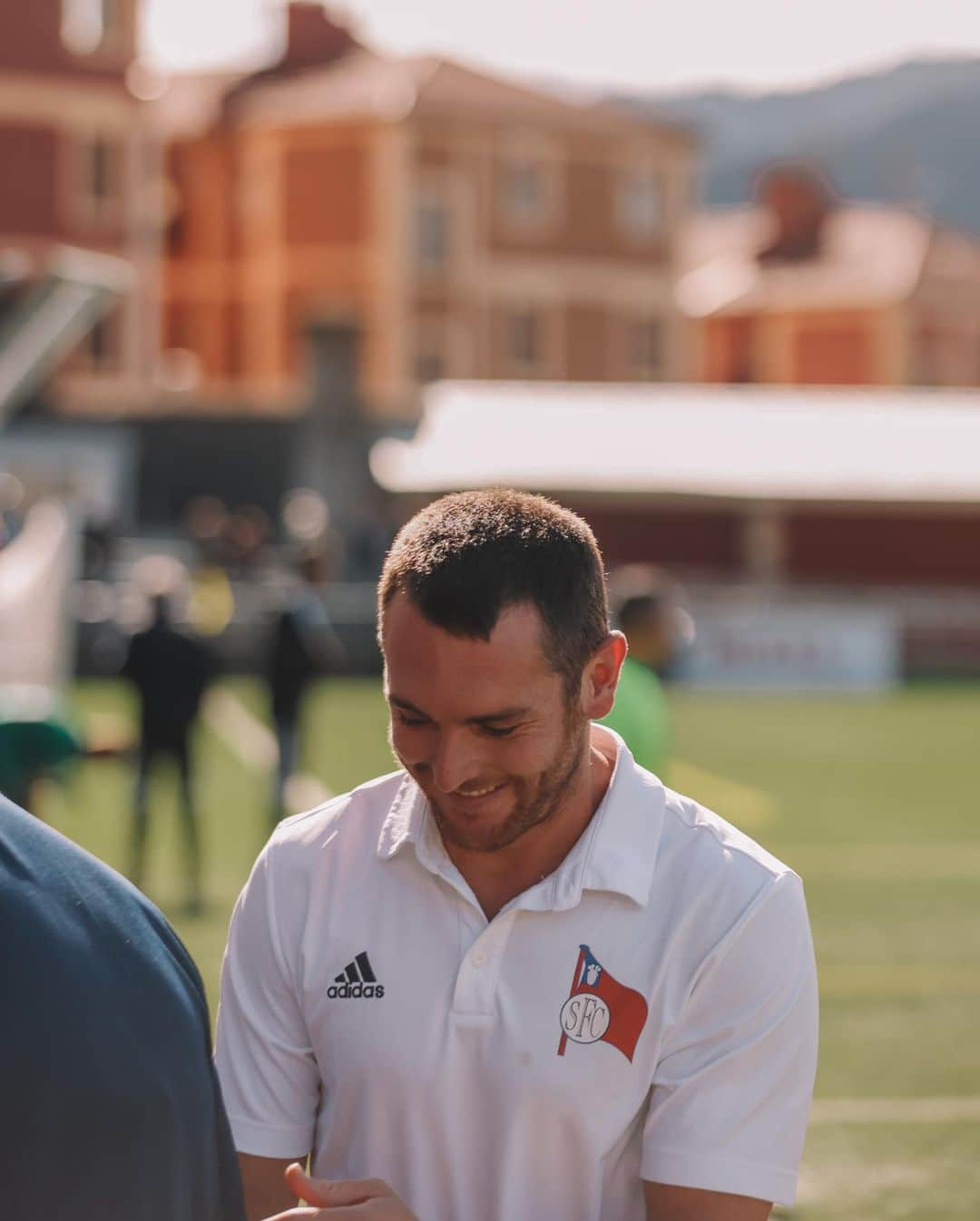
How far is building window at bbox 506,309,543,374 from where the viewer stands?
5844cm

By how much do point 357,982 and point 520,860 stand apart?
0.79ft

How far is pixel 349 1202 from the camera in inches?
99.0

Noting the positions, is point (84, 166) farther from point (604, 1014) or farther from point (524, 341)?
point (604, 1014)

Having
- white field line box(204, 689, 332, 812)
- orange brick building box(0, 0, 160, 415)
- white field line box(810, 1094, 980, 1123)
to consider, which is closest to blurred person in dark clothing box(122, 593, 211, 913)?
white field line box(204, 689, 332, 812)

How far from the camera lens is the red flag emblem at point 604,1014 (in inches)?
103

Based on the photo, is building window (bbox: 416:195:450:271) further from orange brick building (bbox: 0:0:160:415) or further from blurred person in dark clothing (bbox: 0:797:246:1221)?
blurred person in dark clothing (bbox: 0:797:246:1221)

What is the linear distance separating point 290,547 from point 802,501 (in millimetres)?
9074

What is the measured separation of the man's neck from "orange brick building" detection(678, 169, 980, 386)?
6528 cm

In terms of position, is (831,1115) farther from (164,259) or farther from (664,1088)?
A: (164,259)

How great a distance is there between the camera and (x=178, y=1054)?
204cm

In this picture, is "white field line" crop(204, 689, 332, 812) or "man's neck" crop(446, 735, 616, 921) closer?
"man's neck" crop(446, 735, 616, 921)

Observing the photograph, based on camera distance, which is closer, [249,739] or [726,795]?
[726,795]

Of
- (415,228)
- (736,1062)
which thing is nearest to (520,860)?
(736,1062)

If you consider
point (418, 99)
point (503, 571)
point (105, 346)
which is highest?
point (418, 99)
